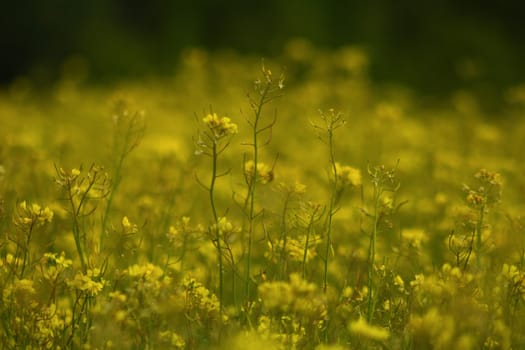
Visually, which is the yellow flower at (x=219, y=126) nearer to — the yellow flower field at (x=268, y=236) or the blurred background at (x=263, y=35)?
the yellow flower field at (x=268, y=236)

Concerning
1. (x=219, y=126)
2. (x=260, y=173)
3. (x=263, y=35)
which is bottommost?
(x=260, y=173)

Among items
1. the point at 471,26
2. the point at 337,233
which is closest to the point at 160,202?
the point at 337,233

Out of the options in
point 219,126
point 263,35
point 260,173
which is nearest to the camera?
point 219,126

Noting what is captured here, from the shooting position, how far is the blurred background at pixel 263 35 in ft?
35.3

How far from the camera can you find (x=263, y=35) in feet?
40.9

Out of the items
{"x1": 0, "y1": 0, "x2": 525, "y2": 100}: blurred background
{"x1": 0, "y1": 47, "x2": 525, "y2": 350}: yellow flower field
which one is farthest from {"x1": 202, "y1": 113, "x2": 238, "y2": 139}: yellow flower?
{"x1": 0, "y1": 0, "x2": 525, "y2": 100}: blurred background

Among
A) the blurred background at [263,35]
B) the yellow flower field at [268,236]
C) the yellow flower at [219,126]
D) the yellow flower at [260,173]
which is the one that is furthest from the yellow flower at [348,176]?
the blurred background at [263,35]

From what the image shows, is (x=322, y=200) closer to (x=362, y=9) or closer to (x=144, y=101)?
(x=144, y=101)

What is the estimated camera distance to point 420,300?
8.00 ft

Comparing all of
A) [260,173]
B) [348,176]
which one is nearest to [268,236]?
[260,173]

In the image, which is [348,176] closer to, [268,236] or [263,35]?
[268,236]

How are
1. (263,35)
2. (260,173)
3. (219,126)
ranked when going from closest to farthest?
(219,126), (260,173), (263,35)

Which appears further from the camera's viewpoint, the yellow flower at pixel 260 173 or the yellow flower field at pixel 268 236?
the yellow flower at pixel 260 173

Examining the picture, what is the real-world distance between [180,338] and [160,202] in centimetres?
142
